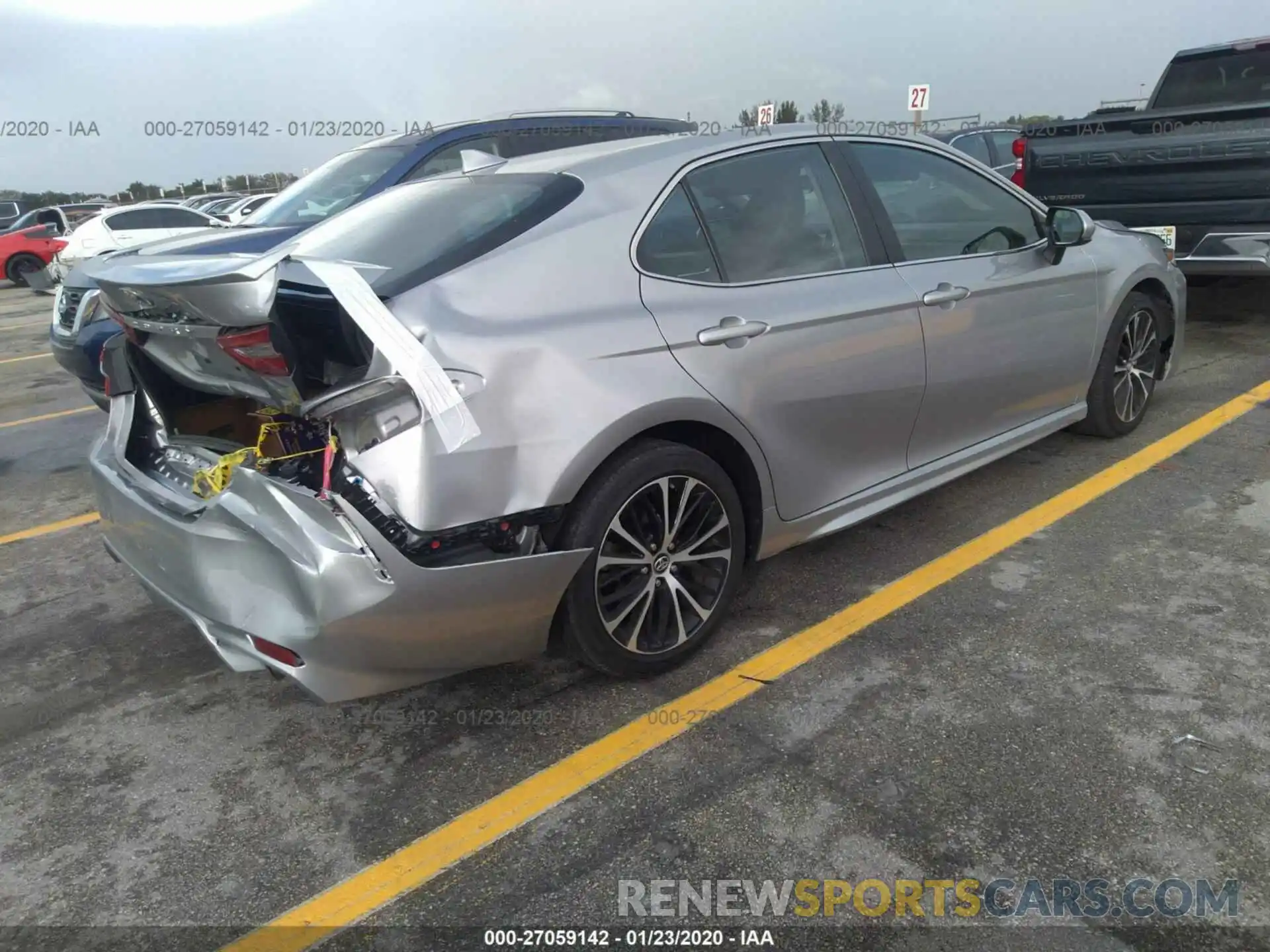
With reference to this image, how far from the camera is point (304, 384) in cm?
240

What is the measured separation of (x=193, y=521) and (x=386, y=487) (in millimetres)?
660

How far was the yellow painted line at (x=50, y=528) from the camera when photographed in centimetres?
460

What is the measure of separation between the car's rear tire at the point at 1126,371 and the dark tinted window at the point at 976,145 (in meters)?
6.95

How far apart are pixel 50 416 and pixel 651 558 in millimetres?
6165

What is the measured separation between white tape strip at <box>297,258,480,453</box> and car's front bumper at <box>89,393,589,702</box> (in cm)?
33

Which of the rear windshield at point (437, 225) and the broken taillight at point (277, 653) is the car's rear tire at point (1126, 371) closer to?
the rear windshield at point (437, 225)

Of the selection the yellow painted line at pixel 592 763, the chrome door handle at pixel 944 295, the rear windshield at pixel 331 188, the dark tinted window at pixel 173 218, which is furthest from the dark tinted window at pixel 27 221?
the yellow painted line at pixel 592 763

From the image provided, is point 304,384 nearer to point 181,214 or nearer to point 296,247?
point 296,247

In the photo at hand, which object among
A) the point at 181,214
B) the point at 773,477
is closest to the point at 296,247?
the point at 773,477

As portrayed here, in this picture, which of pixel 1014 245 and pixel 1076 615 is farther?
pixel 1014 245

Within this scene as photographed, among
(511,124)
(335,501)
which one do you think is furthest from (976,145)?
(335,501)

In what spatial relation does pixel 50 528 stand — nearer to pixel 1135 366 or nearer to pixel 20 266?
pixel 1135 366

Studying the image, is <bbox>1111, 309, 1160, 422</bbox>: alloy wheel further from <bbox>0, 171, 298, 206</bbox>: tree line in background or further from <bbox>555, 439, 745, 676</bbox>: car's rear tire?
<bbox>0, 171, 298, 206</bbox>: tree line in background

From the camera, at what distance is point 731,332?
2912 mm
